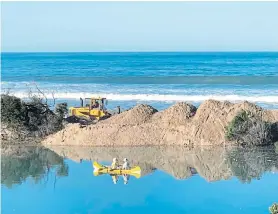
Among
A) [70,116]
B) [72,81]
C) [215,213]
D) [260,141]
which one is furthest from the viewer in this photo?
[72,81]

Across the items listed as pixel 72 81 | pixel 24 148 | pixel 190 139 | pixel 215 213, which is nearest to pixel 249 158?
pixel 190 139

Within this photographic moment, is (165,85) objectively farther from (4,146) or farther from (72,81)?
(4,146)

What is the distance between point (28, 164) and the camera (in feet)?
82.5

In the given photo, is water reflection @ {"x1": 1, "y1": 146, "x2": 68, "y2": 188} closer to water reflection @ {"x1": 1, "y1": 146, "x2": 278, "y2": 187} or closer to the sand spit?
water reflection @ {"x1": 1, "y1": 146, "x2": 278, "y2": 187}

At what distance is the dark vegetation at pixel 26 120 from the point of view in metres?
29.1

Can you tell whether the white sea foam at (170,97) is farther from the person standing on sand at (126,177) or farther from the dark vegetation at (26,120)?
the person standing on sand at (126,177)

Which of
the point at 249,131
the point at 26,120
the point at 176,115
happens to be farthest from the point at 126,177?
the point at 26,120

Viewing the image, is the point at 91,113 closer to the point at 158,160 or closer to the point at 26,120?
the point at 26,120

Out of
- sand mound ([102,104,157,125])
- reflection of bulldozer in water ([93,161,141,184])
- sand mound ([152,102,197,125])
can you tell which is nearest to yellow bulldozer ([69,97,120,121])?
sand mound ([102,104,157,125])

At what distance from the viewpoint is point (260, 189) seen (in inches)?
831

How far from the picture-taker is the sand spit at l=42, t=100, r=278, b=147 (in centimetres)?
2909

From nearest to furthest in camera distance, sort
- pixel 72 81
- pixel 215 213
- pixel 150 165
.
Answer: pixel 215 213, pixel 150 165, pixel 72 81

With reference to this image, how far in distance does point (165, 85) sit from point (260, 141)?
31.7 metres

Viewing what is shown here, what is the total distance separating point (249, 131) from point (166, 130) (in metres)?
4.00
